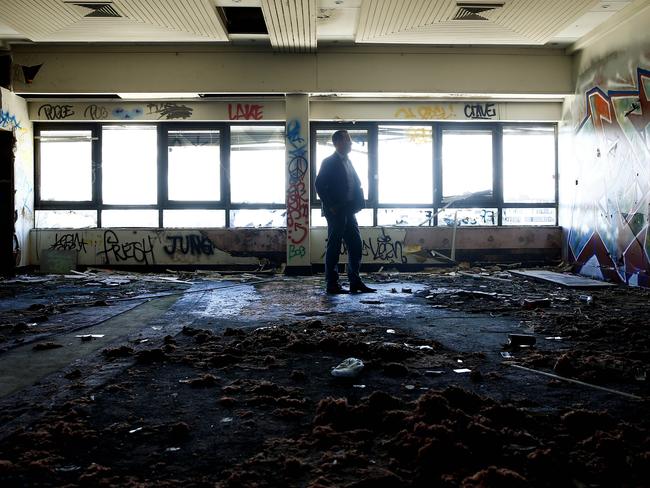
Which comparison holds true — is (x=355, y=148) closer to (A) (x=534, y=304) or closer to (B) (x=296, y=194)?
(B) (x=296, y=194)

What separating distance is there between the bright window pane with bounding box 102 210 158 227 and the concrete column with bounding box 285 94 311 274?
291 centimetres

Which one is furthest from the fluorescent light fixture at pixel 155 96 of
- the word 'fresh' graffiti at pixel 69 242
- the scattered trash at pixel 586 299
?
the scattered trash at pixel 586 299

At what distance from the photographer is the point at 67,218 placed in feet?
35.7

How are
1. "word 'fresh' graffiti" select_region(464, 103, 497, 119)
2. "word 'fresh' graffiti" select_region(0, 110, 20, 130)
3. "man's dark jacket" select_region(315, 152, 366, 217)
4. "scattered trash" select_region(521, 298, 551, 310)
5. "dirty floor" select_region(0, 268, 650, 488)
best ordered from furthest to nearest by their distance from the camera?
"word 'fresh' graffiti" select_region(464, 103, 497, 119) → "word 'fresh' graffiti" select_region(0, 110, 20, 130) → "man's dark jacket" select_region(315, 152, 366, 217) → "scattered trash" select_region(521, 298, 551, 310) → "dirty floor" select_region(0, 268, 650, 488)

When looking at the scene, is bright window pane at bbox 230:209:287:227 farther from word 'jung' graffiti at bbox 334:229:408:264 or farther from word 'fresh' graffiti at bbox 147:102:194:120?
word 'fresh' graffiti at bbox 147:102:194:120

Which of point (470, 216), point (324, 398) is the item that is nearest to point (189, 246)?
point (470, 216)

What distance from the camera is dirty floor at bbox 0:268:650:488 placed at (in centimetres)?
173

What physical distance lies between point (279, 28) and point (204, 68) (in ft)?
6.46

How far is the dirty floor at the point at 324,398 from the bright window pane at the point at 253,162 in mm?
5792

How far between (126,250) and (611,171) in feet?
29.0

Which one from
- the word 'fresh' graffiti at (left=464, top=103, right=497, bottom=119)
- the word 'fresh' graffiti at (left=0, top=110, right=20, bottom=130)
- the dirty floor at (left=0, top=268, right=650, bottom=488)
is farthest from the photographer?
the word 'fresh' graffiti at (left=464, top=103, right=497, bottom=119)

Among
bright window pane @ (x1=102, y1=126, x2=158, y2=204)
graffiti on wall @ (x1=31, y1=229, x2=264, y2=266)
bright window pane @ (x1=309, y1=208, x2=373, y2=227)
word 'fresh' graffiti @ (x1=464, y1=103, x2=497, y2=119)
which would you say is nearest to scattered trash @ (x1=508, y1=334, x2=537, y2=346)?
bright window pane @ (x1=309, y1=208, x2=373, y2=227)

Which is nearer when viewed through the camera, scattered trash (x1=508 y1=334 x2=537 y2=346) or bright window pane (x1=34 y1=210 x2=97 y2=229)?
scattered trash (x1=508 y1=334 x2=537 y2=346)

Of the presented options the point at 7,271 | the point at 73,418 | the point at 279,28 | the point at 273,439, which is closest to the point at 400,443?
the point at 273,439
